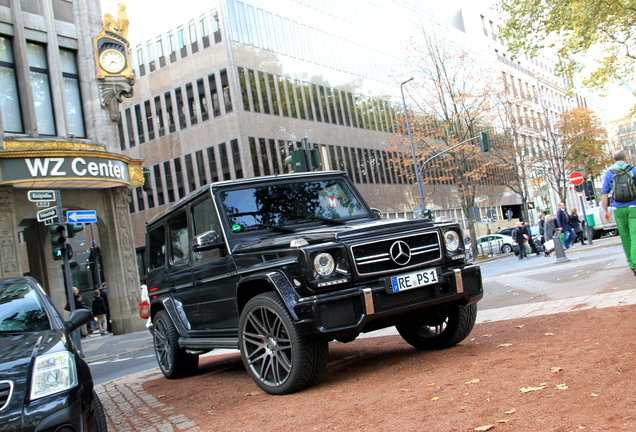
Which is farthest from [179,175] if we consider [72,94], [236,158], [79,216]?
[79,216]

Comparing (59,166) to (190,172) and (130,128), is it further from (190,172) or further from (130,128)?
(130,128)

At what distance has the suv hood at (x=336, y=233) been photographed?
5.44 m

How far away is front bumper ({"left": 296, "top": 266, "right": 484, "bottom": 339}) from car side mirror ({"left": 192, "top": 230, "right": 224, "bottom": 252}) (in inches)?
53.0

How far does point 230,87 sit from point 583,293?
3220cm

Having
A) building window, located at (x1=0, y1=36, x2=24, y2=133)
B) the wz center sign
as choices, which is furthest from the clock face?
the wz center sign

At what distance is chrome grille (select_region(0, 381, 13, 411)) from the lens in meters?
3.66

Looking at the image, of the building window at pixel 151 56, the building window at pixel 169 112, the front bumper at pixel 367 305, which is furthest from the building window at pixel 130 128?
the front bumper at pixel 367 305

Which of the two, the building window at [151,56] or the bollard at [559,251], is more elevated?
the building window at [151,56]

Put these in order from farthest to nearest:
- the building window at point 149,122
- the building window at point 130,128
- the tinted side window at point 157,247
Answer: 1. the building window at point 130,128
2. the building window at point 149,122
3. the tinted side window at point 157,247

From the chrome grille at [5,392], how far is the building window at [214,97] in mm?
36985

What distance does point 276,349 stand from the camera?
5.44m

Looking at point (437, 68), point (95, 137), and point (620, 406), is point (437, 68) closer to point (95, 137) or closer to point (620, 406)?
point (95, 137)

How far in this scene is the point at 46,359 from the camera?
404 centimetres

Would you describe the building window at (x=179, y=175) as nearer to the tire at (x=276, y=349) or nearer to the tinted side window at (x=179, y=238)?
the tinted side window at (x=179, y=238)
